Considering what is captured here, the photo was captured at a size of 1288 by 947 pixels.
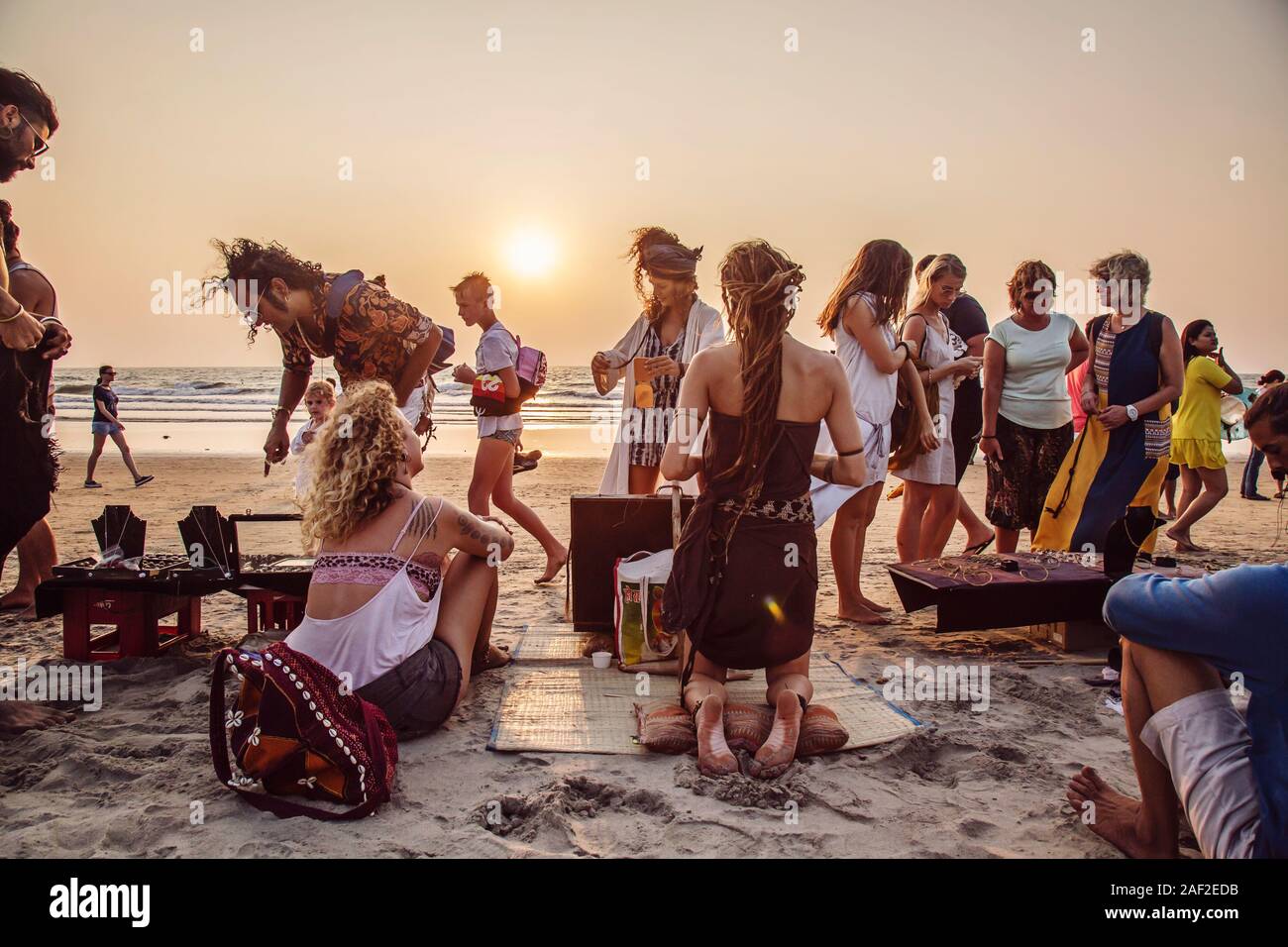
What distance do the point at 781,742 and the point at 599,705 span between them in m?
0.91

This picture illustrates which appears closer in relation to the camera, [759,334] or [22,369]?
[759,334]

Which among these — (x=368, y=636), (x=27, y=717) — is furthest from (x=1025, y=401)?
(x=27, y=717)

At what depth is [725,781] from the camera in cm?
276

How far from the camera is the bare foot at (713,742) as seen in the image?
111 inches

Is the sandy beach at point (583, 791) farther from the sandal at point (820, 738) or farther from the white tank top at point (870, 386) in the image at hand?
the white tank top at point (870, 386)

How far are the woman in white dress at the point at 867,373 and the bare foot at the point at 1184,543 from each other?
3.65 meters

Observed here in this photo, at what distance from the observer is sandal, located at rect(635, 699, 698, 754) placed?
9.96 ft

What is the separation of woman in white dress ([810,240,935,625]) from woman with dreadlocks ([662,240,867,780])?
1.22 meters

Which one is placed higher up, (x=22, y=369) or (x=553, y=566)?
(x=22, y=369)

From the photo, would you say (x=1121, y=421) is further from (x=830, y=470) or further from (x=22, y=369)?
(x=22, y=369)

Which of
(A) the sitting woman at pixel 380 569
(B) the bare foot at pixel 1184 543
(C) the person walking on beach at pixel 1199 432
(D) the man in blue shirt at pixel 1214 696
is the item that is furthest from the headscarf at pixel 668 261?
(B) the bare foot at pixel 1184 543

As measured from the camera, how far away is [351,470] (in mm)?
3066
